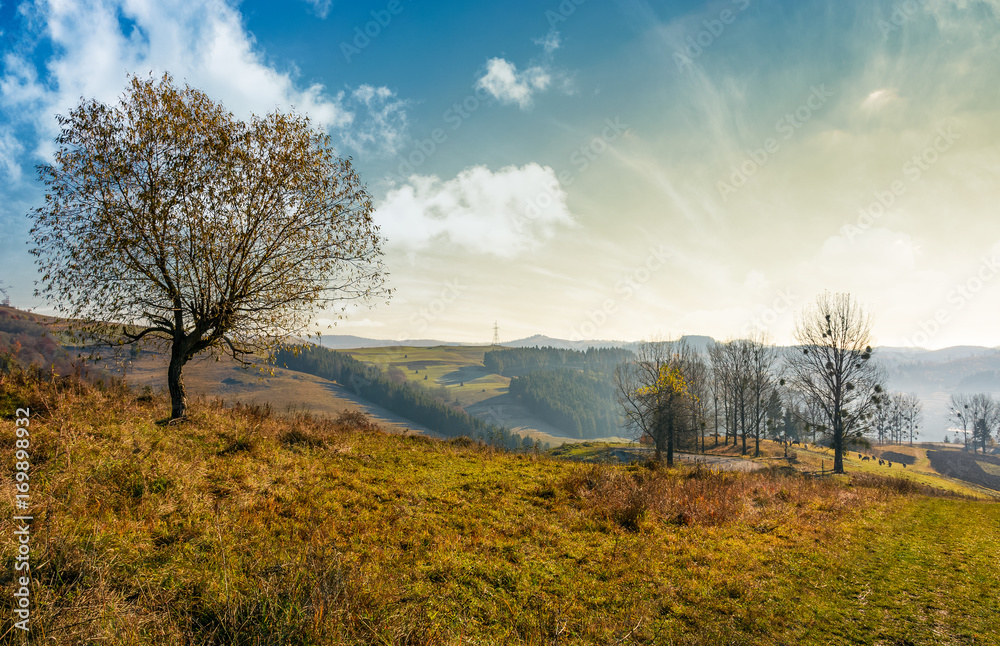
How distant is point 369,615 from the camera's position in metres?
3.60

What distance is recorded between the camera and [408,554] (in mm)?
5758

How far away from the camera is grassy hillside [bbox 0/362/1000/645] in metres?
3.50

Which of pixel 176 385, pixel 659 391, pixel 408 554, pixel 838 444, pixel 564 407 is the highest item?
pixel 176 385

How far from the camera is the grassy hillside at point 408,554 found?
350 centimetres

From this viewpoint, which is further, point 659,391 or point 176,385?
point 659,391

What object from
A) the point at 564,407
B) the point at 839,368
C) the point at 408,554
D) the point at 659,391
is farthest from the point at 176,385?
the point at 564,407

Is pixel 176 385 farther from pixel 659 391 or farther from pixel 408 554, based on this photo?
pixel 659 391

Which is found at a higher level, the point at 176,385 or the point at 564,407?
the point at 176,385

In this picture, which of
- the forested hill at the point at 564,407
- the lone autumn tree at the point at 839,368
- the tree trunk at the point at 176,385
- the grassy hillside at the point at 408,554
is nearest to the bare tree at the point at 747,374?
the lone autumn tree at the point at 839,368

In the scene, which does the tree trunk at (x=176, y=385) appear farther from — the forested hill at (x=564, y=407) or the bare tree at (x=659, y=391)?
the forested hill at (x=564, y=407)

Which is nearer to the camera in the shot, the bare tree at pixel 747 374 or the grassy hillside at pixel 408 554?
the grassy hillside at pixel 408 554

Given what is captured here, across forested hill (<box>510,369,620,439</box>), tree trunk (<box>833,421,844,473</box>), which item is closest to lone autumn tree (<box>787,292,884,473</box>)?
tree trunk (<box>833,421,844,473</box>)

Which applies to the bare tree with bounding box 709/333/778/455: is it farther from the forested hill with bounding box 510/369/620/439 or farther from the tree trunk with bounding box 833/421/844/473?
the forested hill with bounding box 510/369/620/439

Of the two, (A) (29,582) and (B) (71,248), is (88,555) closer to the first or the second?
(A) (29,582)
